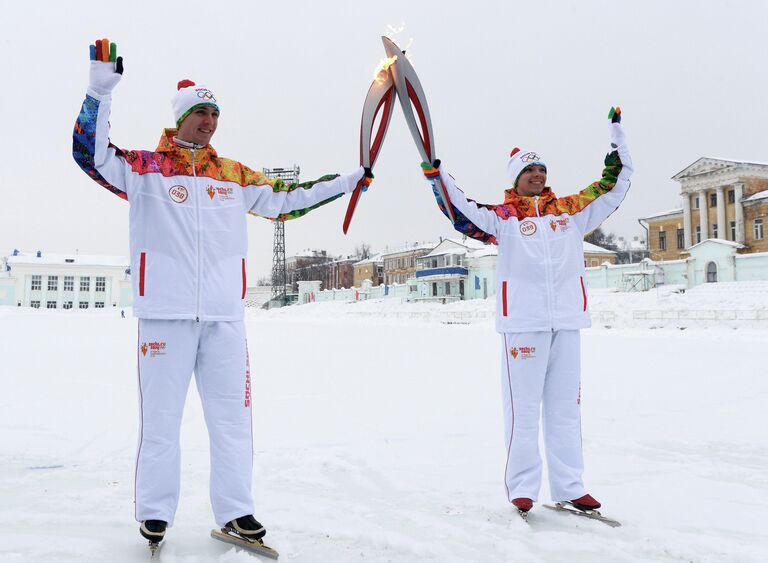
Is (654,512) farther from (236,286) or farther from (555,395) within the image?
(236,286)

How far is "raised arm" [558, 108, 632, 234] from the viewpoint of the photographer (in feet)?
13.2

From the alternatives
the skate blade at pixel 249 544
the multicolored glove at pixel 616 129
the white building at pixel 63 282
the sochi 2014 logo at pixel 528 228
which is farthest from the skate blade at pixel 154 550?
the white building at pixel 63 282

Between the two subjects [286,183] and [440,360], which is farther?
[440,360]

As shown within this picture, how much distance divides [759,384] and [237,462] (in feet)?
26.9

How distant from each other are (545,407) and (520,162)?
159cm

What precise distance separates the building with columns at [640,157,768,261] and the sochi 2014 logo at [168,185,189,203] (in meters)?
45.9

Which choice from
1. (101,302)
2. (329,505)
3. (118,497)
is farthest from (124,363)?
(101,302)

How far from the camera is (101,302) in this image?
2990 inches

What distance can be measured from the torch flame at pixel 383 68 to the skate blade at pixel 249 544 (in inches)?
119

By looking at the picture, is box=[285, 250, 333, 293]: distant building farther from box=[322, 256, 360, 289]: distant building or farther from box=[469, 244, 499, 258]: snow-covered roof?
box=[469, 244, 499, 258]: snow-covered roof

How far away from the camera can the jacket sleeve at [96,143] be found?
9.45 feet

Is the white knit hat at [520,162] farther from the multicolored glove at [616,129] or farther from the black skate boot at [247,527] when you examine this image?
the black skate boot at [247,527]

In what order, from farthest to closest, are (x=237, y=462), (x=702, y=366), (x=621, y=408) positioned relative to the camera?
(x=702, y=366), (x=621, y=408), (x=237, y=462)

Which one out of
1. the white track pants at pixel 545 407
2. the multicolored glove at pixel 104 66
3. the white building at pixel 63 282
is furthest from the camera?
the white building at pixel 63 282
